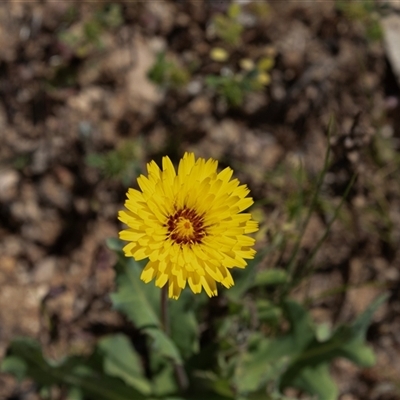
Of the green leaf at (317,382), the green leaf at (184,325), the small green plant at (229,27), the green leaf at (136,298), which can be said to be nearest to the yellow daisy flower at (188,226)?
the green leaf at (136,298)

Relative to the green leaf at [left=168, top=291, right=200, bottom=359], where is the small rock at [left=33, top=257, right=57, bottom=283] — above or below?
above

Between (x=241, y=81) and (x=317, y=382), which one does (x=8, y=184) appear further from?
(x=317, y=382)

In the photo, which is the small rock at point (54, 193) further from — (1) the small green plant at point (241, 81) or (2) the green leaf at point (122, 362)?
(1) the small green plant at point (241, 81)

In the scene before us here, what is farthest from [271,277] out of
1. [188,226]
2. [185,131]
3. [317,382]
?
[185,131]

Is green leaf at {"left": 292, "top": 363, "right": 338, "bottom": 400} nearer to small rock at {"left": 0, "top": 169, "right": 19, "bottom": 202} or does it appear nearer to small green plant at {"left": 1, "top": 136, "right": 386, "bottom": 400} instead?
small green plant at {"left": 1, "top": 136, "right": 386, "bottom": 400}

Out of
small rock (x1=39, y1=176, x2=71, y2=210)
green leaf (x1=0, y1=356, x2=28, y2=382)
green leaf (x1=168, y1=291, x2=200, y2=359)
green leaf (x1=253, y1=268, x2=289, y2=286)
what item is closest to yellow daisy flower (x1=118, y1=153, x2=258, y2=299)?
green leaf (x1=168, y1=291, x2=200, y2=359)

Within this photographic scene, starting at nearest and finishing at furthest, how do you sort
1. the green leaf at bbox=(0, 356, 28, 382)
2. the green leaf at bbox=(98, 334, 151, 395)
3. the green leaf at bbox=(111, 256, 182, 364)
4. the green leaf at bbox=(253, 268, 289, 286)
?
the green leaf at bbox=(111, 256, 182, 364) → the green leaf at bbox=(0, 356, 28, 382) → the green leaf at bbox=(253, 268, 289, 286) → the green leaf at bbox=(98, 334, 151, 395)

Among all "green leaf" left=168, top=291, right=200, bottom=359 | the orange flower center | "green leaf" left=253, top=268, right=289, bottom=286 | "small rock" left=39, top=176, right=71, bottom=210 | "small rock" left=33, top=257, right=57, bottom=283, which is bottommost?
the orange flower center
